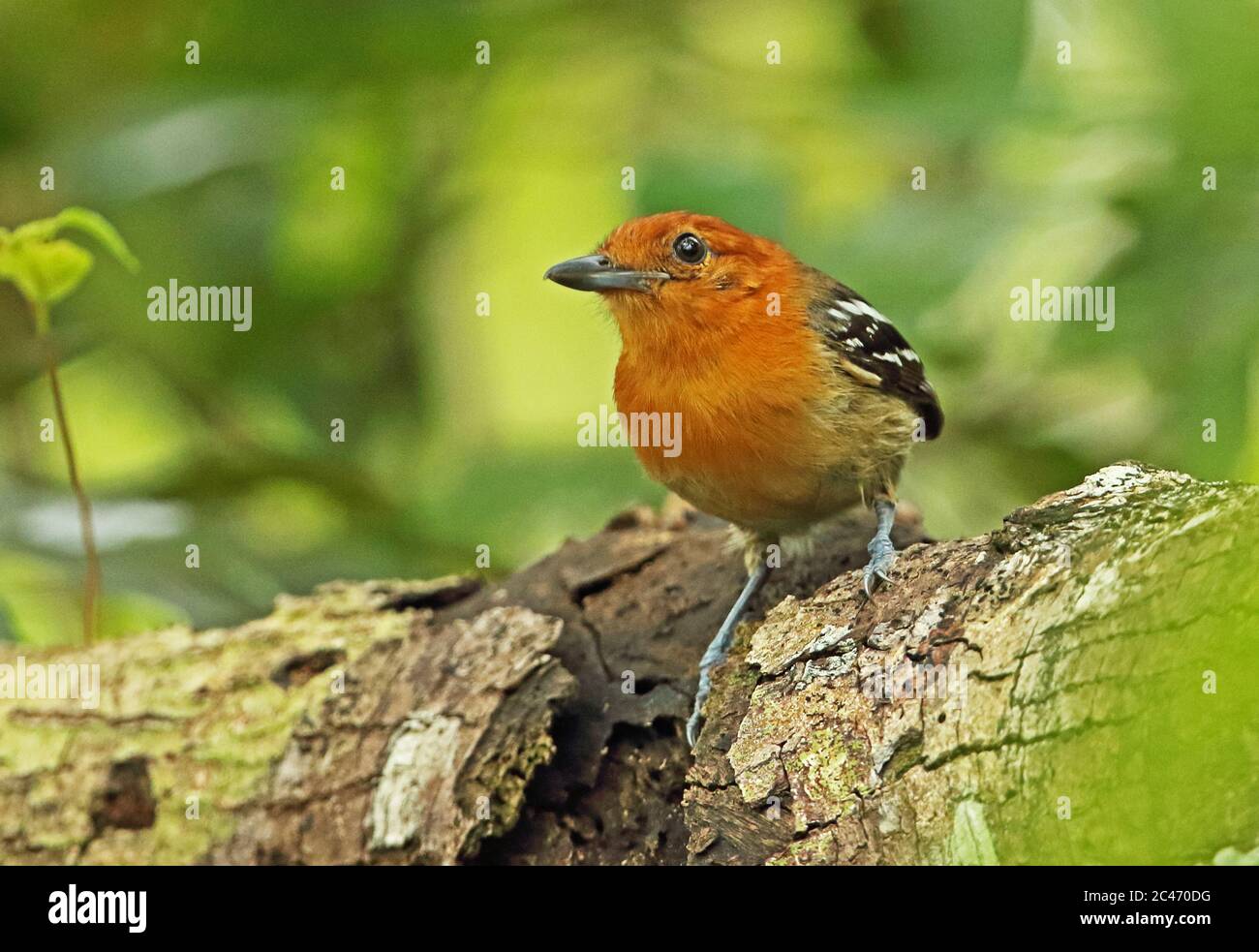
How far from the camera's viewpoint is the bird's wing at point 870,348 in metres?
4.09

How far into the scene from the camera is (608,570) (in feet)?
13.2

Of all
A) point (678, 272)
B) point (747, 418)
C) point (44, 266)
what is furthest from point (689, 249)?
point (44, 266)

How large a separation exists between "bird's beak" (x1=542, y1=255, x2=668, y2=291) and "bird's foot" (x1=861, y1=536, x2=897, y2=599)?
1305mm

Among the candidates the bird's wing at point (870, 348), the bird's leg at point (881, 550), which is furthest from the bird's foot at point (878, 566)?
the bird's wing at point (870, 348)

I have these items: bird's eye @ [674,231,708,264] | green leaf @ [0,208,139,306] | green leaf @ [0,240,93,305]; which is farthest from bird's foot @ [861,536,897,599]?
green leaf @ [0,240,93,305]

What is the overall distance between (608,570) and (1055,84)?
2994mm

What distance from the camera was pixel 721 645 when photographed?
3588 millimetres

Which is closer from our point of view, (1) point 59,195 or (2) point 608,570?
(2) point 608,570

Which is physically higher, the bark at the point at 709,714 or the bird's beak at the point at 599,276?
the bird's beak at the point at 599,276

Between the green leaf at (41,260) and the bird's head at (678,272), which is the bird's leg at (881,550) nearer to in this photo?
the bird's head at (678,272)

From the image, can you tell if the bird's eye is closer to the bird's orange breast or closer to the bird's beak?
the bird's beak
